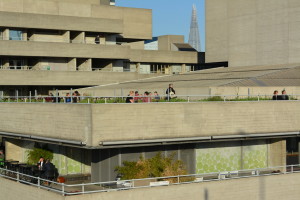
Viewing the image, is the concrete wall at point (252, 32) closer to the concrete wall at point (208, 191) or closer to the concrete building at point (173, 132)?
the concrete building at point (173, 132)

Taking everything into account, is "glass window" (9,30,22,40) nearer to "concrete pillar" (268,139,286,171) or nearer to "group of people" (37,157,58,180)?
"group of people" (37,157,58,180)

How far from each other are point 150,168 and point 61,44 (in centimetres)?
3330

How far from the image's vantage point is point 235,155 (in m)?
35.9

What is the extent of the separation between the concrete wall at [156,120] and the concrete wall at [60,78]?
973 inches

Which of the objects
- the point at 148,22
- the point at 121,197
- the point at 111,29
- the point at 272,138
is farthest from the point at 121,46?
the point at 121,197

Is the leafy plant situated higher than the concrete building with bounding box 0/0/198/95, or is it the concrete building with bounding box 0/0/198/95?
the concrete building with bounding box 0/0/198/95

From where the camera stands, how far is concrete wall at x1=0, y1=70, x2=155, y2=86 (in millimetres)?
62219

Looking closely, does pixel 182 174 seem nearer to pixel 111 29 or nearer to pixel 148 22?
pixel 111 29

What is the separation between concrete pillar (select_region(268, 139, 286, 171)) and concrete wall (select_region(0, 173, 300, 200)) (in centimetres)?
231

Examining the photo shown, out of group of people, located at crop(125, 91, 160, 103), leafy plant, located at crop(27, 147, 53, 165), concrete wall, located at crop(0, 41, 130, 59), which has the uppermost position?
concrete wall, located at crop(0, 41, 130, 59)

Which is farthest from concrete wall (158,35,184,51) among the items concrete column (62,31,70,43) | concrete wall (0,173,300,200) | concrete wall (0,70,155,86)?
concrete wall (0,173,300,200)

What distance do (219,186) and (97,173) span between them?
639 cm

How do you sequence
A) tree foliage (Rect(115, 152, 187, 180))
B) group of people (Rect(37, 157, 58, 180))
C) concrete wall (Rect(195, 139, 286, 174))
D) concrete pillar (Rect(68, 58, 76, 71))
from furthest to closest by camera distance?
concrete pillar (Rect(68, 58, 76, 71)) → concrete wall (Rect(195, 139, 286, 174)) → group of people (Rect(37, 157, 58, 180)) → tree foliage (Rect(115, 152, 187, 180))

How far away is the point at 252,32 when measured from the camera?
60.6 meters
